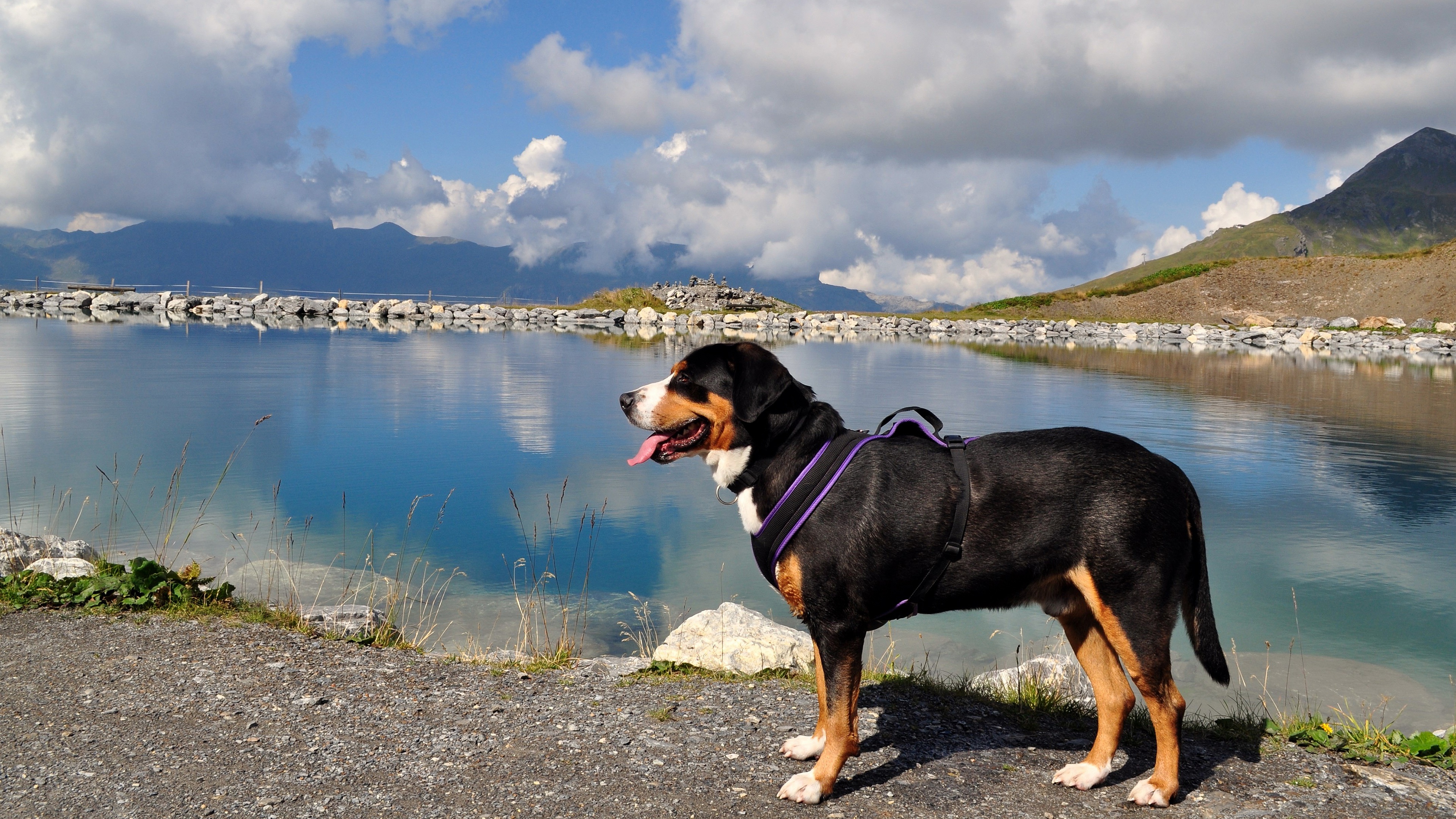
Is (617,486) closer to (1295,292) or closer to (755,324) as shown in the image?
(755,324)

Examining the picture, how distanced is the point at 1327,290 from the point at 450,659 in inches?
4306

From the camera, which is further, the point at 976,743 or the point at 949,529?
the point at 976,743

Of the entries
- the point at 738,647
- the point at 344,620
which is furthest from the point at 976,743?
the point at 344,620

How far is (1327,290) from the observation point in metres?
92.4

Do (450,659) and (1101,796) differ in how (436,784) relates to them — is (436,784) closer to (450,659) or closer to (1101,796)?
(450,659)

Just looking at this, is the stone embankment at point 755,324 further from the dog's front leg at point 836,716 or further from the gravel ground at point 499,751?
the dog's front leg at point 836,716

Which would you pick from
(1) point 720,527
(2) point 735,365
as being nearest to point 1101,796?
(2) point 735,365

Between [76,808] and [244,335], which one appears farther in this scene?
[244,335]

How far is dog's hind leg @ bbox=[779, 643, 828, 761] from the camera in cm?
429

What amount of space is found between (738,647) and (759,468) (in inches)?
97.5

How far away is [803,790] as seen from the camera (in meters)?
4.00

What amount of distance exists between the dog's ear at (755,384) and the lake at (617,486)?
187 inches

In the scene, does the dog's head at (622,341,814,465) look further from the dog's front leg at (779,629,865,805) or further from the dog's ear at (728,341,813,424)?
the dog's front leg at (779,629,865,805)

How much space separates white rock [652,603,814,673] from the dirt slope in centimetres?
9013
